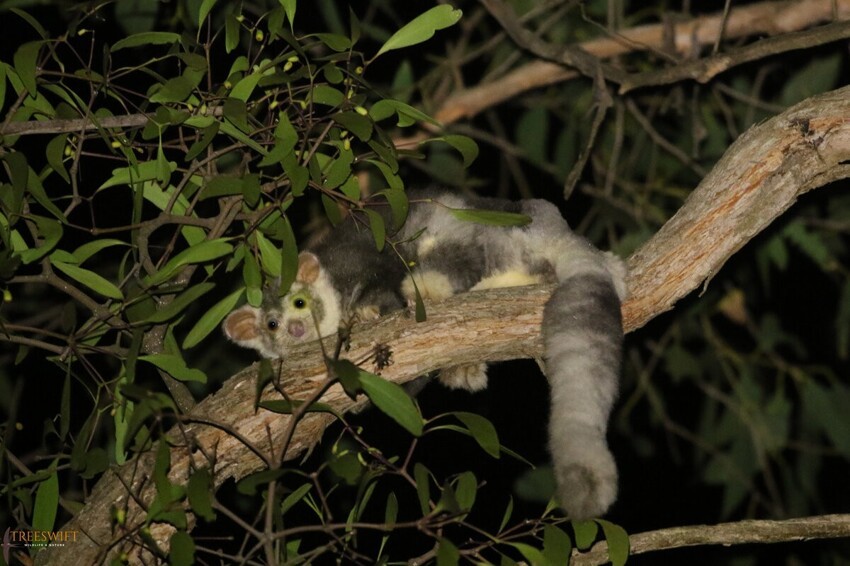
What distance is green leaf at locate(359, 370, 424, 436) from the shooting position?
7.16ft

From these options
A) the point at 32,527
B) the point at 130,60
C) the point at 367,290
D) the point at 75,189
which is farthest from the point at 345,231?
the point at 130,60

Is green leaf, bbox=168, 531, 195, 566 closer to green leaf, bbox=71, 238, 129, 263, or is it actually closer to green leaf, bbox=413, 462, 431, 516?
green leaf, bbox=413, 462, 431, 516

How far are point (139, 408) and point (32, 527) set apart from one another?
826mm

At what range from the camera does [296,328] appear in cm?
363

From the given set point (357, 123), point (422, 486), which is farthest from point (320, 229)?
point (422, 486)

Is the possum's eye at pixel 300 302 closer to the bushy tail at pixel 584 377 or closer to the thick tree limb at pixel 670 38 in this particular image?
the bushy tail at pixel 584 377

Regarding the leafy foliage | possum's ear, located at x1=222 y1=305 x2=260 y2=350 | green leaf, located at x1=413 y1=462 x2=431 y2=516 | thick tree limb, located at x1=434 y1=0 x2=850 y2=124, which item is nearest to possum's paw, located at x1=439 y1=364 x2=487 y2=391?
the leafy foliage

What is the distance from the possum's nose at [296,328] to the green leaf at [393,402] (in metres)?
1.46

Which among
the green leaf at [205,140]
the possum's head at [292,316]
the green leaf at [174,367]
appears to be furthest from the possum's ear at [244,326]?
the green leaf at [205,140]

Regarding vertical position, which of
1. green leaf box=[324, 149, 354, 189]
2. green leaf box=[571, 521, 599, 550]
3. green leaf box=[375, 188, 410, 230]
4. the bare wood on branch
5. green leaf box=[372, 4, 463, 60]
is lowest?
green leaf box=[571, 521, 599, 550]

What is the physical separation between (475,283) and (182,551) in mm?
1625

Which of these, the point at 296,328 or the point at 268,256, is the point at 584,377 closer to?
the point at 268,256

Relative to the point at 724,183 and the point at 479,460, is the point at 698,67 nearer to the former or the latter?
the point at 724,183

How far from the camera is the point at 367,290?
3443 mm
